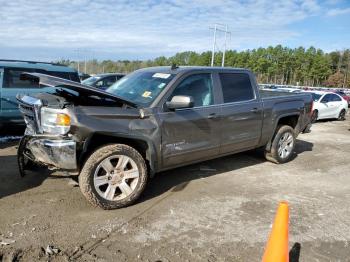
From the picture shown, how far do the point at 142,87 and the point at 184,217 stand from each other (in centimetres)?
201

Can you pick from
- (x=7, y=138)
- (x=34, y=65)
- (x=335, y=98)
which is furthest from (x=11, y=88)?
(x=335, y=98)

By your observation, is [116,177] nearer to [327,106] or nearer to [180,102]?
[180,102]

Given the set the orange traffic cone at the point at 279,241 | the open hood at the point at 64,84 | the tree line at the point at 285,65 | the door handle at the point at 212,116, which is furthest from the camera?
the tree line at the point at 285,65

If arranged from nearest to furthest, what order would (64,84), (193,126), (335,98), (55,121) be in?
(64,84) < (55,121) < (193,126) < (335,98)

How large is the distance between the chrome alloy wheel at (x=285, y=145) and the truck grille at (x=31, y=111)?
4.53 metres

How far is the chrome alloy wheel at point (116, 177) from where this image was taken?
14.3 feet

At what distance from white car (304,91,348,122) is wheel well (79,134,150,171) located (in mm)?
11776

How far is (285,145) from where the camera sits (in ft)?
23.5

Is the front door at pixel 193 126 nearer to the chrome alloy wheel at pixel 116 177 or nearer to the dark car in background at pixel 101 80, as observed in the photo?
the chrome alloy wheel at pixel 116 177

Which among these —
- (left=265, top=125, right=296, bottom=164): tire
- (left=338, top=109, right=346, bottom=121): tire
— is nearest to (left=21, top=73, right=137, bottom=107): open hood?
(left=265, top=125, right=296, bottom=164): tire

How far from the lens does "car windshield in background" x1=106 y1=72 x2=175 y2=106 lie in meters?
4.95

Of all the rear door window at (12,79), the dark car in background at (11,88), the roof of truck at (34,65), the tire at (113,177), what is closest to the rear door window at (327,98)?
the roof of truck at (34,65)

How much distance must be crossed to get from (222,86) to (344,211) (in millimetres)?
2516

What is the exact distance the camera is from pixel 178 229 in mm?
4051
